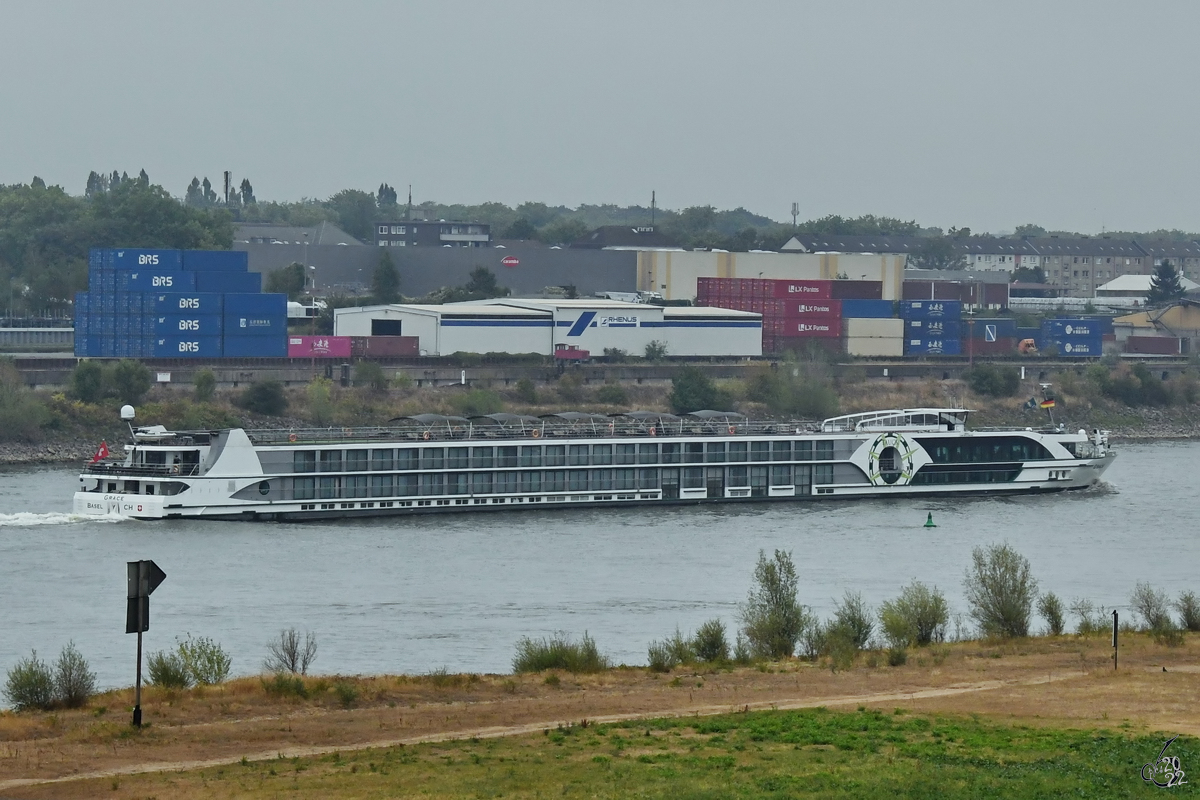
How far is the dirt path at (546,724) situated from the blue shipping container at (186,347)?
55.9 metres

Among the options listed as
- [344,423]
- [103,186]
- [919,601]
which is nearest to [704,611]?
[919,601]

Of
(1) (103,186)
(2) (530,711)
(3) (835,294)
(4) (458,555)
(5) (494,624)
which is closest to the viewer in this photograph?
(2) (530,711)

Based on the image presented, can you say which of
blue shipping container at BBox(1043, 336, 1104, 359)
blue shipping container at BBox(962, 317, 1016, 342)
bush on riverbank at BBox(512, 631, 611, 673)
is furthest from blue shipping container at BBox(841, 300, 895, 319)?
bush on riverbank at BBox(512, 631, 611, 673)

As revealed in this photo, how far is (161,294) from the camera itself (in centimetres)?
7406

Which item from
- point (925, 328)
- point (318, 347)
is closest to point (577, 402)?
point (318, 347)

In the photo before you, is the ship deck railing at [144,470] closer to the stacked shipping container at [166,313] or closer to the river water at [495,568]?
the river water at [495,568]

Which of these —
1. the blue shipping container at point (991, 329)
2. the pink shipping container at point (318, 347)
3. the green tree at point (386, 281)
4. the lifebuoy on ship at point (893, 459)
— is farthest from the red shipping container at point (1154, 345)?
the lifebuoy on ship at point (893, 459)

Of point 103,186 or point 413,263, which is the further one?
point 103,186

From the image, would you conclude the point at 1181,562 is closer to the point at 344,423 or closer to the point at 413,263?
the point at 344,423

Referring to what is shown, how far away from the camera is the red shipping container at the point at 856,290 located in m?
97.8

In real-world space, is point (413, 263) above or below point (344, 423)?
above

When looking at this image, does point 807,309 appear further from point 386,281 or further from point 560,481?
point 560,481

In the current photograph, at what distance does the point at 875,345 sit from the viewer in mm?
93250

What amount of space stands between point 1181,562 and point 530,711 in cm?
2348
